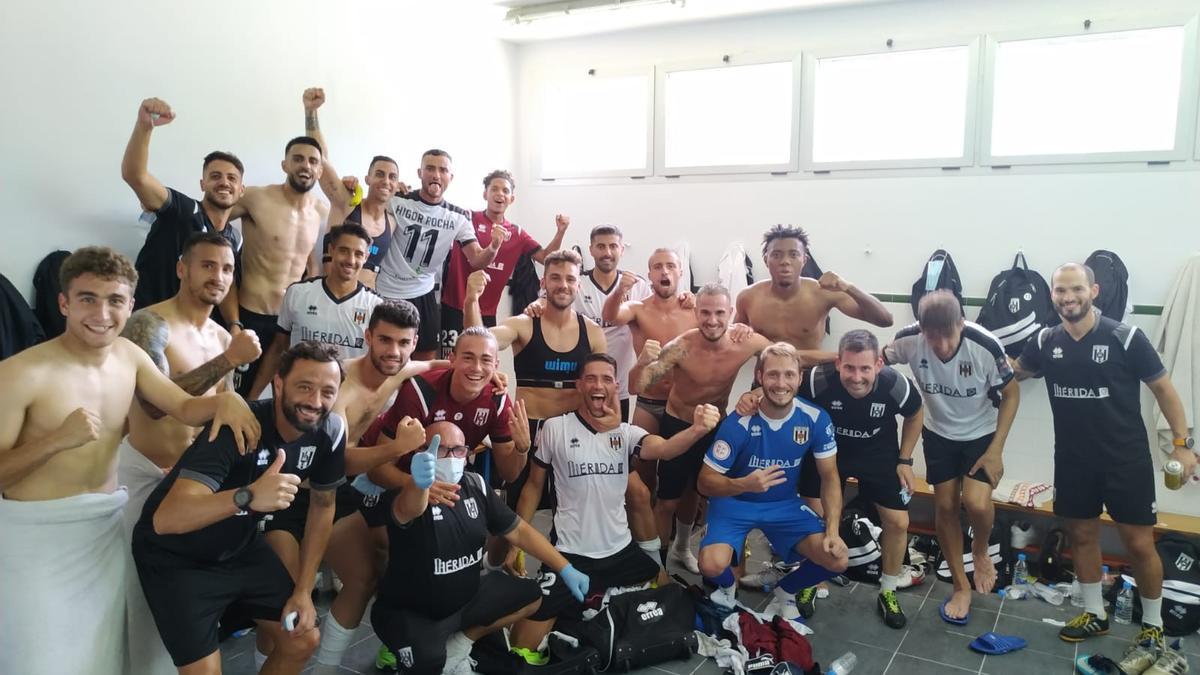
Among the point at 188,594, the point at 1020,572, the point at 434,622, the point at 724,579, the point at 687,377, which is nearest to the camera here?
the point at 188,594

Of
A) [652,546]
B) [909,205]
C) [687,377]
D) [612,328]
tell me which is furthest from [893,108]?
[652,546]

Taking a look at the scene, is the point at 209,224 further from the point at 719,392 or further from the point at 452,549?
the point at 719,392

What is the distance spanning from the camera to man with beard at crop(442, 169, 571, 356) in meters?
5.21

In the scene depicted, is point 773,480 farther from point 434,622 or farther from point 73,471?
point 73,471

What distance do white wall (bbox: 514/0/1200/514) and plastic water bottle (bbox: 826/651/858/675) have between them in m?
2.50

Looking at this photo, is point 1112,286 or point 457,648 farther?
point 1112,286

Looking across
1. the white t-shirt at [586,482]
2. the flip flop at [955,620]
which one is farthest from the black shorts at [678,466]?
the flip flop at [955,620]

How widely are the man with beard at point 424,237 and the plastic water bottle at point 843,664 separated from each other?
9.21 feet

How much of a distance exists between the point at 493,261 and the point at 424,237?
2.35 feet

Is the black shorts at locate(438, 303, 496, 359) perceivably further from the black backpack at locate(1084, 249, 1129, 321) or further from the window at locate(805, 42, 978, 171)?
the black backpack at locate(1084, 249, 1129, 321)

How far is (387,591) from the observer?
9.87 ft

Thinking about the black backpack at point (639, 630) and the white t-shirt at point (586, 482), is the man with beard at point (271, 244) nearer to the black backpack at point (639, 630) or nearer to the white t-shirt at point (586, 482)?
the white t-shirt at point (586, 482)

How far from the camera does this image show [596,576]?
11.7 ft

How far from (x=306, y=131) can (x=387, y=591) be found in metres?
2.90
